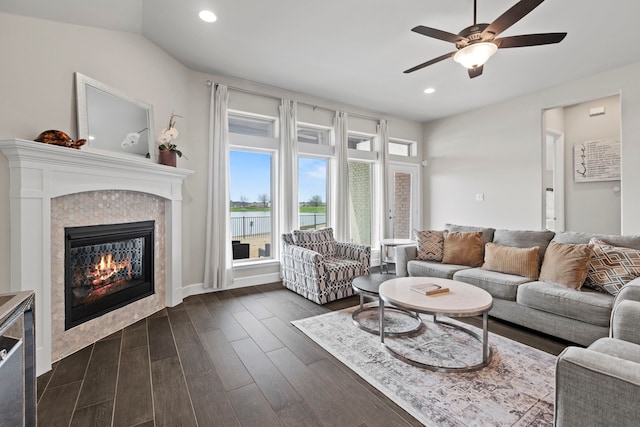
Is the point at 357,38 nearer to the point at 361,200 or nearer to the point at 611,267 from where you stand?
the point at 361,200

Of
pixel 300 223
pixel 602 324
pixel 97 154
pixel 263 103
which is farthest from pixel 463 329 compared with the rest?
pixel 263 103

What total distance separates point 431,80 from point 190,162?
3.49 m

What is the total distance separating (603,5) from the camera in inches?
100

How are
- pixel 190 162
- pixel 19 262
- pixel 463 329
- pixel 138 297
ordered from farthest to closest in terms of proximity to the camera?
pixel 190 162 < pixel 138 297 < pixel 463 329 < pixel 19 262

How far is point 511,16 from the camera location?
1.91 meters

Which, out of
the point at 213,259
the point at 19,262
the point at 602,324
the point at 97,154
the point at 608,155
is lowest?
the point at 602,324

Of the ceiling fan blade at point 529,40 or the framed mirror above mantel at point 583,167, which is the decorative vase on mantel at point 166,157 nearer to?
the ceiling fan blade at point 529,40

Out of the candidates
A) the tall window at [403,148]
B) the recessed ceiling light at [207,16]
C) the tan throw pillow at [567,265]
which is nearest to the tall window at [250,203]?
the recessed ceiling light at [207,16]

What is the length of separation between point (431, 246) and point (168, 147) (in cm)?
350

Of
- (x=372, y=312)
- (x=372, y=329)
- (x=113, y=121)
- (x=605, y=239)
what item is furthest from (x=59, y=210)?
(x=605, y=239)

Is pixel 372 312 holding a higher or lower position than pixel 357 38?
lower

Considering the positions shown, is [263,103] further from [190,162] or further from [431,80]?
[431,80]

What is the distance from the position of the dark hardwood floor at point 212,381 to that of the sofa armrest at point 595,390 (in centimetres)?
77

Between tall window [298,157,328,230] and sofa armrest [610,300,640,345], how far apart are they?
3770 mm
